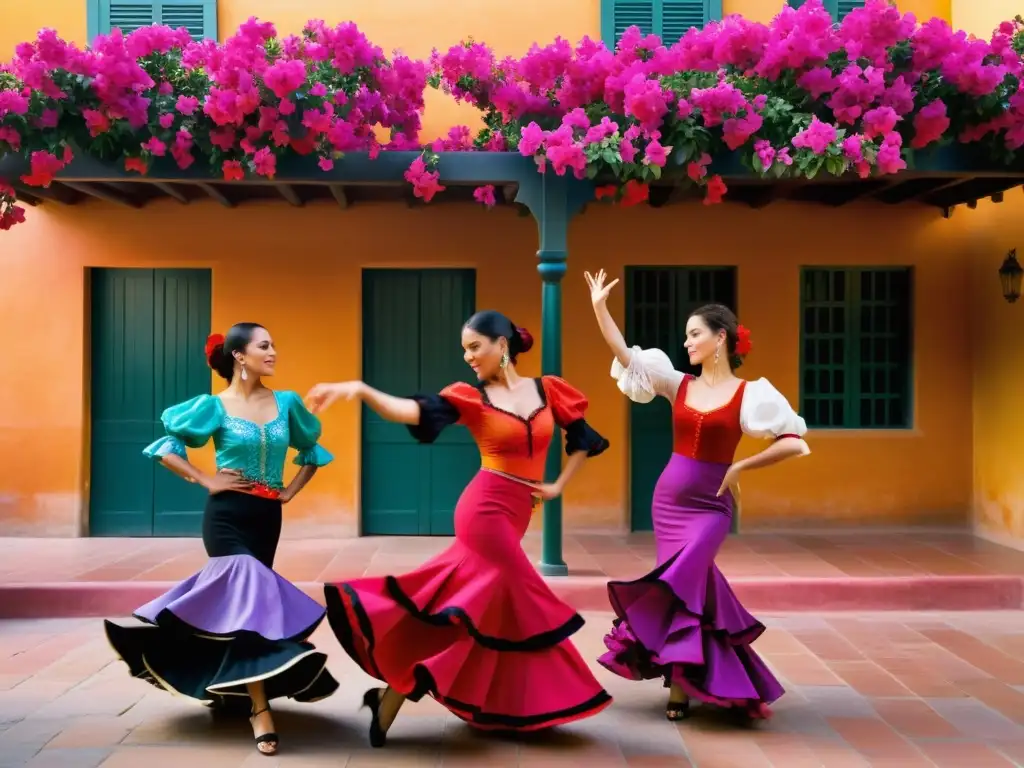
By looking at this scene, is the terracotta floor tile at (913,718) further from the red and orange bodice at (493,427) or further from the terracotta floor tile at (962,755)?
the red and orange bodice at (493,427)

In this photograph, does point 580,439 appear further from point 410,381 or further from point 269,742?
point 410,381

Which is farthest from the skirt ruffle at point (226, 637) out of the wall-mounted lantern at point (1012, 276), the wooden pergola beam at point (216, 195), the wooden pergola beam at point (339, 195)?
the wall-mounted lantern at point (1012, 276)

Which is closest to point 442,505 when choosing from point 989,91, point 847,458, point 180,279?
point 180,279

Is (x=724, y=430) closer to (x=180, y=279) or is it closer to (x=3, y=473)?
A: (x=180, y=279)

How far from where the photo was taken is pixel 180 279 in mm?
9125

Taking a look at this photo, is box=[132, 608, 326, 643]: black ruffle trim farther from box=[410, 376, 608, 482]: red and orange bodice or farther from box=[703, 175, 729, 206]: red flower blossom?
box=[703, 175, 729, 206]: red flower blossom

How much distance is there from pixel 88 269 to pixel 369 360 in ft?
8.51

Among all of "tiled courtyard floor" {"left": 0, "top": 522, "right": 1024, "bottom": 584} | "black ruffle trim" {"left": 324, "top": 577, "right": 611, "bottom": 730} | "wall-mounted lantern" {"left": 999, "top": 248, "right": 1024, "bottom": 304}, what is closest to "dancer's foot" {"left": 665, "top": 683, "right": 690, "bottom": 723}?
"black ruffle trim" {"left": 324, "top": 577, "right": 611, "bottom": 730}

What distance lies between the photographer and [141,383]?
9.10 metres

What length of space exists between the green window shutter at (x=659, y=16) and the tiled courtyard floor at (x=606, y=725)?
5.39 metres

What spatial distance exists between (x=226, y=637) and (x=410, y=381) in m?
5.08

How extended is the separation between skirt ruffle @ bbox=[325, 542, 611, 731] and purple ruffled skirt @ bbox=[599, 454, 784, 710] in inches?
15.2

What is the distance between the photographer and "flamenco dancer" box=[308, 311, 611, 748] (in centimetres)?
416

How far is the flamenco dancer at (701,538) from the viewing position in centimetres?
456
